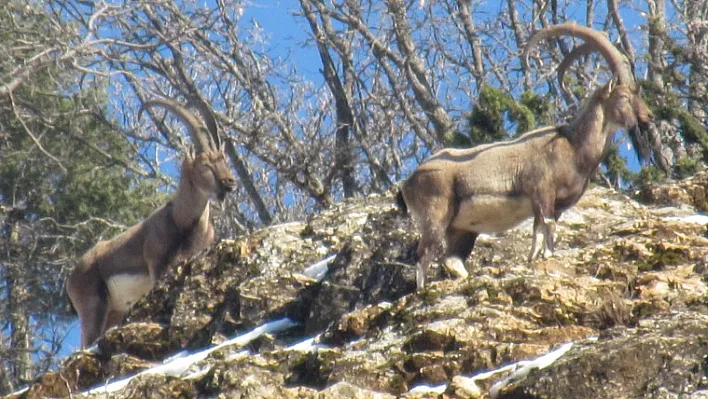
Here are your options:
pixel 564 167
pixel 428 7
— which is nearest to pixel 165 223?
pixel 564 167

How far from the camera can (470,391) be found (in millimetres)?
7141

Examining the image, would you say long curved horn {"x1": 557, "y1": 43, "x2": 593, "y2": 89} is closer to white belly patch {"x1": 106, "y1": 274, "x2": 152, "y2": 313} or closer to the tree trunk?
white belly patch {"x1": 106, "y1": 274, "x2": 152, "y2": 313}

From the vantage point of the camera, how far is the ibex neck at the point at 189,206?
14977 millimetres

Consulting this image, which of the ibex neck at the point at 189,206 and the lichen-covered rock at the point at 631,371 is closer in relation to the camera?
the lichen-covered rock at the point at 631,371

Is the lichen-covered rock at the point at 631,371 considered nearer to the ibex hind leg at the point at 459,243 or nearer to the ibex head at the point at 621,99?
the ibex hind leg at the point at 459,243

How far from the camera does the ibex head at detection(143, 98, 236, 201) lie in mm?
14945

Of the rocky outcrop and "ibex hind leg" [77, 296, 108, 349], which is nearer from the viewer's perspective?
the rocky outcrop

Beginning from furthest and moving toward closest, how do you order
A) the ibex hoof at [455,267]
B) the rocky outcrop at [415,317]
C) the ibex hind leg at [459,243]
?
the ibex hind leg at [459,243] < the ibex hoof at [455,267] < the rocky outcrop at [415,317]

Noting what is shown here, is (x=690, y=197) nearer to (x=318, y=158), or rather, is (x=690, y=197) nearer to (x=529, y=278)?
(x=529, y=278)

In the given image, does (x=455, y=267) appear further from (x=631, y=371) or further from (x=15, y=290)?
(x=15, y=290)

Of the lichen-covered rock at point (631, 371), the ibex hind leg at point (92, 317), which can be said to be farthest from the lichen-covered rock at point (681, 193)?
the ibex hind leg at point (92, 317)

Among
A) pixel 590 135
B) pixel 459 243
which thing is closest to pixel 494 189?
pixel 459 243

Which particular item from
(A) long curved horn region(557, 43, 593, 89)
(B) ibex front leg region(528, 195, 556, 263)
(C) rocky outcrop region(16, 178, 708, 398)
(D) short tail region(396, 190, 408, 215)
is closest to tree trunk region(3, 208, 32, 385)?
(C) rocky outcrop region(16, 178, 708, 398)

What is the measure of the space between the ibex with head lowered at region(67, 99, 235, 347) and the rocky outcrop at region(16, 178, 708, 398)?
220 cm
